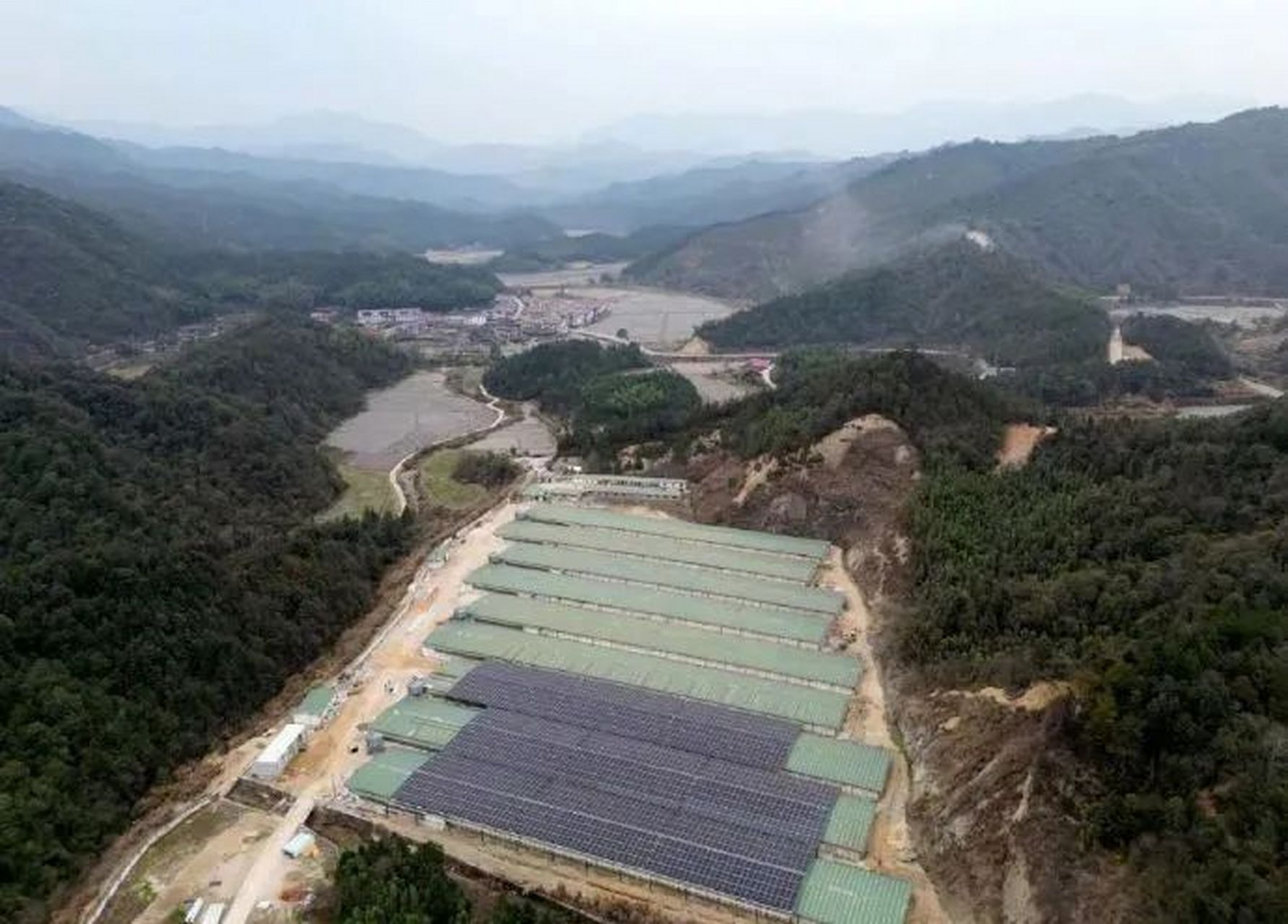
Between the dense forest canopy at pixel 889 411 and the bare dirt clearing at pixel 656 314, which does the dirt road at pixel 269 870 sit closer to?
the dense forest canopy at pixel 889 411

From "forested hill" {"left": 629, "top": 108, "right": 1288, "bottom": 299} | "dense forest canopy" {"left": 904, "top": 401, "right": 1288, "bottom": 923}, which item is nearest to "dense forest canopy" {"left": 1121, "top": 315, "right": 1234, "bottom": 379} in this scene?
"forested hill" {"left": 629, "top": 108, "right": 1288, "bottom": 299}

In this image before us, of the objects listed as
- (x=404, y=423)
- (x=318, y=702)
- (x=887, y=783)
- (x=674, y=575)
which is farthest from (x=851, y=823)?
(x=404, y=423)

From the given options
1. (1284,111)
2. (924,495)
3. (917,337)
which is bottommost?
(917,337)

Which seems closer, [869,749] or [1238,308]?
[869,749]

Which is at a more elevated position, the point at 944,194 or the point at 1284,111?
the point at 1284,111

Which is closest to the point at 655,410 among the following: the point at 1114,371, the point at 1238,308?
the point at 1114,371

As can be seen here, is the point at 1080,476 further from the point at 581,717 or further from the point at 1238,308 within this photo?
the point at 1238,308
